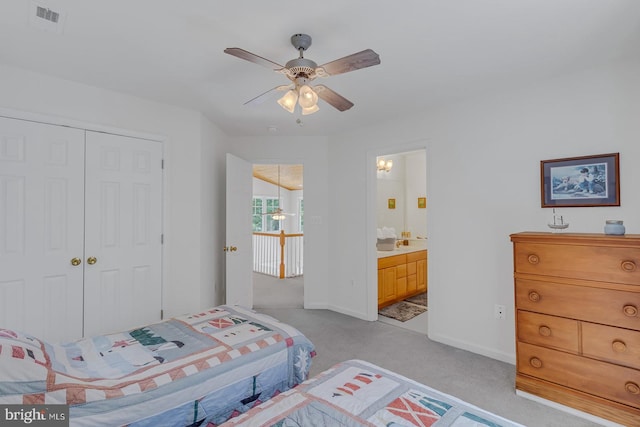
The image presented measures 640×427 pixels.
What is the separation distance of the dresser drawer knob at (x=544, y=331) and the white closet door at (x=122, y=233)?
3342 mm

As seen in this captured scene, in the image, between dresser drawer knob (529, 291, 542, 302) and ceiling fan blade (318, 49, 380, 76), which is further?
dresser drawer knob (529, 291, 542, 302)

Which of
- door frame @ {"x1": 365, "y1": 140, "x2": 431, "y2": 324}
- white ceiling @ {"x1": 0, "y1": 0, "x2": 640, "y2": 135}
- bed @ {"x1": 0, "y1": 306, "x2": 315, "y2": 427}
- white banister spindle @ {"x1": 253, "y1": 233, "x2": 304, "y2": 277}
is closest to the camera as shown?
bed @ {"x1": 0, "y1": 306, "x2": 315, "y2": 427}

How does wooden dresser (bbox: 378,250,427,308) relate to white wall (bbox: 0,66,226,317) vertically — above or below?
below


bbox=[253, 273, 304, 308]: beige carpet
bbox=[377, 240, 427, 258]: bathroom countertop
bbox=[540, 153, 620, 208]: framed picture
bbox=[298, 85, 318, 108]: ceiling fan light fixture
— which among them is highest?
bbox=[298, 85, 318, 108]: ceiling fan light fixture

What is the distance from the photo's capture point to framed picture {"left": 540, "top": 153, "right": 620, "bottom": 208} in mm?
2334

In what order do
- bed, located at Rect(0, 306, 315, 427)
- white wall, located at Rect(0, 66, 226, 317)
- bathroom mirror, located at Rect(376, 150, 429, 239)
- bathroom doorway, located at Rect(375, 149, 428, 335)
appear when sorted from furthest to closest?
bathroom mirror, located at Rect(376, 150, 429, 239)
bathroom doorway, located at Rect(375, 149, 428, 335)
white wall, located at Rect(0, 66, 226, 317)
bed, located at Rect(0, 306, 315, 427)

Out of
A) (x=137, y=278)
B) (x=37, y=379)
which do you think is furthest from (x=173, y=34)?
(x=137, y=278)

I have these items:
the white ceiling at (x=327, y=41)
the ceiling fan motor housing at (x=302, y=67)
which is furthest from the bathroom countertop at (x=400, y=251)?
the ceiling fan motor housing at (x=302, y=67)

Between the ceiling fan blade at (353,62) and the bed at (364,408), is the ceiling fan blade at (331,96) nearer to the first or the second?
the ceiling fan blade at (353,62)

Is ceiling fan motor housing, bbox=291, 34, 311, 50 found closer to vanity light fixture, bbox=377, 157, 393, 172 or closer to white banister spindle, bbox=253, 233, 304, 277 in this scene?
vanity light fixture, bbox=377, 157, 393, 172

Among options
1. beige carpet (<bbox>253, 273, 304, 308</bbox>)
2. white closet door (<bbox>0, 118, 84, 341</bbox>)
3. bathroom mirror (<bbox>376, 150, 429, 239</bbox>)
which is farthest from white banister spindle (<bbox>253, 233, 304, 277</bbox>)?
white closet door (<bbox>0, 118, 84, 341</bbox>)

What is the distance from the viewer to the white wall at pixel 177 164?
2.69 meters

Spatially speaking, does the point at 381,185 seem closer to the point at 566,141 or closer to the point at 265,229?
the point at 566,141

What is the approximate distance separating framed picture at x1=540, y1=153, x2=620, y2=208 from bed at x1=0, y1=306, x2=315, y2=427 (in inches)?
91.1
